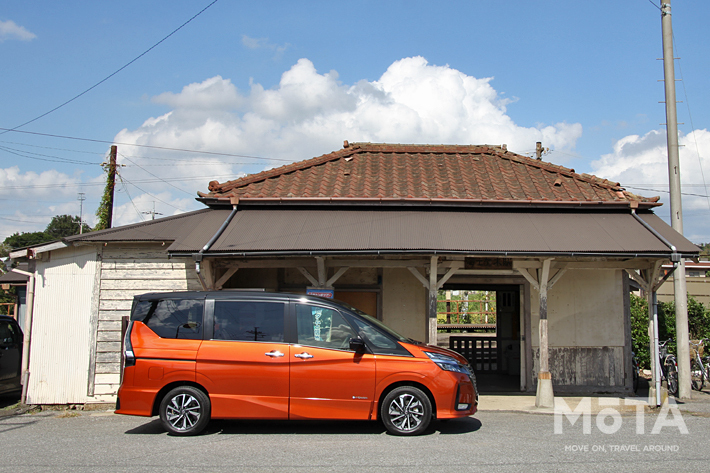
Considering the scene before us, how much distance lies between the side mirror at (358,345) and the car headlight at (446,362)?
799mm

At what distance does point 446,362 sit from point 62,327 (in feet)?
22.7

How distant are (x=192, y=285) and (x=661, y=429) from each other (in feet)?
25.1

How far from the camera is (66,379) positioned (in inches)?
374

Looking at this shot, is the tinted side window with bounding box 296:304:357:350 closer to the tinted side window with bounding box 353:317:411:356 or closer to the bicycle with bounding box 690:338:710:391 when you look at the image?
the tinted side window with bounding box 353:317:411:356

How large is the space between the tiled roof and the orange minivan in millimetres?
3824

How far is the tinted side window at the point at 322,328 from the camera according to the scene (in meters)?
6.77

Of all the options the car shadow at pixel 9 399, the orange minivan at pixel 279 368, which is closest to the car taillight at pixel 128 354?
the orange minivan at pixel 279 368

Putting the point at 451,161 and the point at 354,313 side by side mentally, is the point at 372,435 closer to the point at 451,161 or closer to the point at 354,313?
the point at 354,313

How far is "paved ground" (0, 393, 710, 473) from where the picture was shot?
5363 millimetres

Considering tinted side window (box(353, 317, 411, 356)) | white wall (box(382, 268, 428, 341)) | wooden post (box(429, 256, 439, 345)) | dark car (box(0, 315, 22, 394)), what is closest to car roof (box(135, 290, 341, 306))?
tinted side window (box(353, 317, 411, 356))

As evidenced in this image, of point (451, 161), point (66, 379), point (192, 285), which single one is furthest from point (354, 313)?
point (451, 161)

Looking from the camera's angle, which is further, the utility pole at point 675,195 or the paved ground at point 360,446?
the utility pole at point 675,195

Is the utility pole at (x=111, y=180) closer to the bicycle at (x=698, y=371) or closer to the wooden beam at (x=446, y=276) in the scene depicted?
the wooden beam at (x=446, y=276)

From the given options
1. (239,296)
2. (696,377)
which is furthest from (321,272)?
(696,377)
